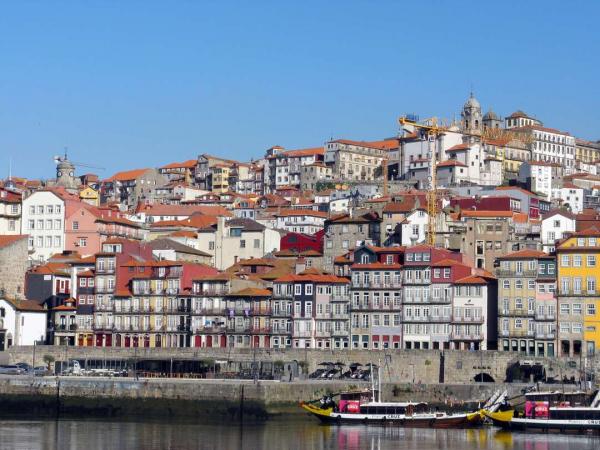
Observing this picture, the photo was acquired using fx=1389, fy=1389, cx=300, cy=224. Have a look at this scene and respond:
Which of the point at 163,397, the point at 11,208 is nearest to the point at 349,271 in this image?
the point at 163,397

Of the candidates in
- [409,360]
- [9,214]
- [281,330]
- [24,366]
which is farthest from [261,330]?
[9,214]

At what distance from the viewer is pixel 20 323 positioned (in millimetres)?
108875

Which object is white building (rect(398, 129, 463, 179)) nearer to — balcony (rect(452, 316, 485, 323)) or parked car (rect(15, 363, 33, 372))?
balcony (rect(452, 316, 485, 323))

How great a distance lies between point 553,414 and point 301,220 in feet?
233

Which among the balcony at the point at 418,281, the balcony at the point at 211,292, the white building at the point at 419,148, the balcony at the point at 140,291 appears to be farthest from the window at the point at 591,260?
the white building at the point at 419,148

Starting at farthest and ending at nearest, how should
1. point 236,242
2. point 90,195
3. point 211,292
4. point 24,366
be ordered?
point 90,195 < point 236,242 < point 211,292 < point 24,366

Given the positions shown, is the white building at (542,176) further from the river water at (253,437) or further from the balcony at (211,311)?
the river water at (253,437)

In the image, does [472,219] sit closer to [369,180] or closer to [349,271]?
[349,271]

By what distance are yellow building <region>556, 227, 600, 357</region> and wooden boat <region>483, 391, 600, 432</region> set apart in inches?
496

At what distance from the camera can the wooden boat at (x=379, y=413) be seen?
8025 centimetres

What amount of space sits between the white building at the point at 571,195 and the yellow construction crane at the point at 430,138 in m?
14.6

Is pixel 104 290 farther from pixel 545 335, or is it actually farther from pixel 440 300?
pixel 545 335

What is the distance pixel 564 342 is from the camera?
3696 inches

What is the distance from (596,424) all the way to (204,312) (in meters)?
36.4
